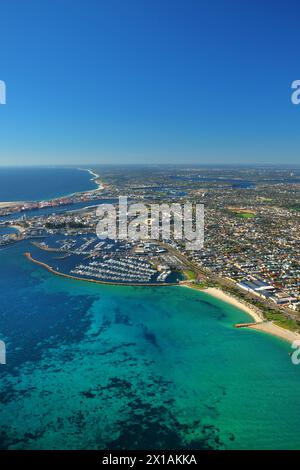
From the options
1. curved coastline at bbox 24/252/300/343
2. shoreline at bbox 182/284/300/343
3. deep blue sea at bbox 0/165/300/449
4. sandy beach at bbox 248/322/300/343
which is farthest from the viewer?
curved coastline at bbox 24/252/300/343

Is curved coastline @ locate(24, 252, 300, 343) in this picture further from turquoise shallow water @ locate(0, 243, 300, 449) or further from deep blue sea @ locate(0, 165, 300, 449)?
turquoise shallow water @ locate(0, 243, 300, 449)

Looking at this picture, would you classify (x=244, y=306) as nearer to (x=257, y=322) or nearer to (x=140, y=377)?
(x=257, y=322)

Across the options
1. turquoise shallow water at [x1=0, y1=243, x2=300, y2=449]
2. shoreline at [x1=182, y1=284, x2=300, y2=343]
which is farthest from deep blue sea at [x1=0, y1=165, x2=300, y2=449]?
shoreline at [x1=182, y1=284, x2=300, y2=343]

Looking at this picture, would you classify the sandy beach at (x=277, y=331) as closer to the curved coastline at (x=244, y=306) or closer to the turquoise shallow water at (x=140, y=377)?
the curved coastline at (x=244, y=306)

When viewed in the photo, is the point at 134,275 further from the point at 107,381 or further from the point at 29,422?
the point at 29,422

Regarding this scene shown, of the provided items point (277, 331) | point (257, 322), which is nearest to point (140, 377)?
point (257, 322)

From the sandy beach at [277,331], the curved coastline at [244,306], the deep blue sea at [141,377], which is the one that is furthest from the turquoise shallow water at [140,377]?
the curved coastline at [244,306]

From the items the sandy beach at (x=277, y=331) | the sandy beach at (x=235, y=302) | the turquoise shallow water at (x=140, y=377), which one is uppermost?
the sandy beach at (x=235, y=302)
